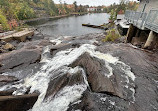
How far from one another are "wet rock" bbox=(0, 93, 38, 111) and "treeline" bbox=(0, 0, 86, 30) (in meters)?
27.9

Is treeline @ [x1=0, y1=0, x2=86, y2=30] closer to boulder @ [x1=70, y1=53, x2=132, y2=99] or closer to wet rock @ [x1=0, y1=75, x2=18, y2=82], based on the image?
wet rock @ [x1=0, y1=75, x2=18, y2=82]

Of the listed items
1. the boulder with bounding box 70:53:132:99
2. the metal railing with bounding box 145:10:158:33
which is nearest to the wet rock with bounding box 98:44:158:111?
the boulder with bounding box 70:53:132:99

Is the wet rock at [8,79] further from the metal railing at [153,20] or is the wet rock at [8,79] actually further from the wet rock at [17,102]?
the metal railing at [153,20]

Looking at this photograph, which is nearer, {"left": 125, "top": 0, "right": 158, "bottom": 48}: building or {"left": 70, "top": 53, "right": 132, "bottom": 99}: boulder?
{"left": 70, "top": 53, "right": 132, "bottom": 99}: boulder

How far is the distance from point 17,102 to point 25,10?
62.5m

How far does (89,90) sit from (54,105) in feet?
6.56

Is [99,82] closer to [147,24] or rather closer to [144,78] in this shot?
[144,78]

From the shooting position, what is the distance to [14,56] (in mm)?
9438

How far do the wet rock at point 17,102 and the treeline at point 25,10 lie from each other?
2790 cm

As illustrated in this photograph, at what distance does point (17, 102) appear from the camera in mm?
4387

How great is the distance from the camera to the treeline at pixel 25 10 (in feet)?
94.8

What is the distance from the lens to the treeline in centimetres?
2890

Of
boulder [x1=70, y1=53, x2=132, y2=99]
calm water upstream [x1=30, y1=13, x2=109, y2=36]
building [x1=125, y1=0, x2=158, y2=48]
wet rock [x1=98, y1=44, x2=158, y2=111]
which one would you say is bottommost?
calm water upstream [x1=30, y1=13, x2=109, y2=36]

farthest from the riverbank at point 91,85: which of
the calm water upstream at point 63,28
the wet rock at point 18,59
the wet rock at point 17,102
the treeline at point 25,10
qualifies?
the treeline at point 25,10
